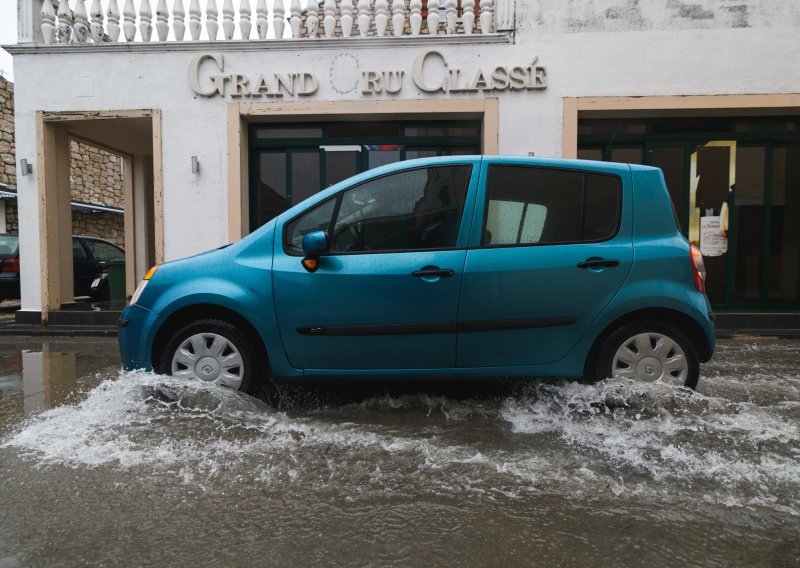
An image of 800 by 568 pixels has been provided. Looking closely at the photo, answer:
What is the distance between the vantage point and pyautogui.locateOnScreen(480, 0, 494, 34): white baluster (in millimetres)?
8711

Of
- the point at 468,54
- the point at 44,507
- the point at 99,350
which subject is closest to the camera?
the point at 44,507

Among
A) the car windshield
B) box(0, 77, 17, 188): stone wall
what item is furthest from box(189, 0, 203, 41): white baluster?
box(0, 77, 17, 188): stone wall

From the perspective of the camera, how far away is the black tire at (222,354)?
152 inches

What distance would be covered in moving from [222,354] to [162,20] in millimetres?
7219

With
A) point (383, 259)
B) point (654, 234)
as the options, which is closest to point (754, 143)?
point (654, 234)

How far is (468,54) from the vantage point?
28.6ft

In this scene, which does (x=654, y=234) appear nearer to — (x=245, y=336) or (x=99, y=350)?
(x=245, y=336)

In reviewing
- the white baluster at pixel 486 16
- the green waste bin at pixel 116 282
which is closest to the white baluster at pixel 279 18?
the white baluster at pixel 486 16

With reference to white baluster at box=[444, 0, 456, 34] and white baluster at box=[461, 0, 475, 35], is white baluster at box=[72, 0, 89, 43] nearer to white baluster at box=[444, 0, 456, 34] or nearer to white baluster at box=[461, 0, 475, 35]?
white baluster at box=[444, 0, 456, 34]

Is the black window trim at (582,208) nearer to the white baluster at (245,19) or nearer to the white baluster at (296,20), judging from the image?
the white baluster at (296,20)

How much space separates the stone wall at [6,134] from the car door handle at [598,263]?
1901 centimetres

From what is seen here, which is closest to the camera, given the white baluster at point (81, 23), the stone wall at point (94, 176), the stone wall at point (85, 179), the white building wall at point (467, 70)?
the white building wall at point (467, 70)

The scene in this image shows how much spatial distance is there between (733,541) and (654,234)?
7.15ft

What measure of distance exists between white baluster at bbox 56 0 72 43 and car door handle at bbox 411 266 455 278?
27.9 ft
